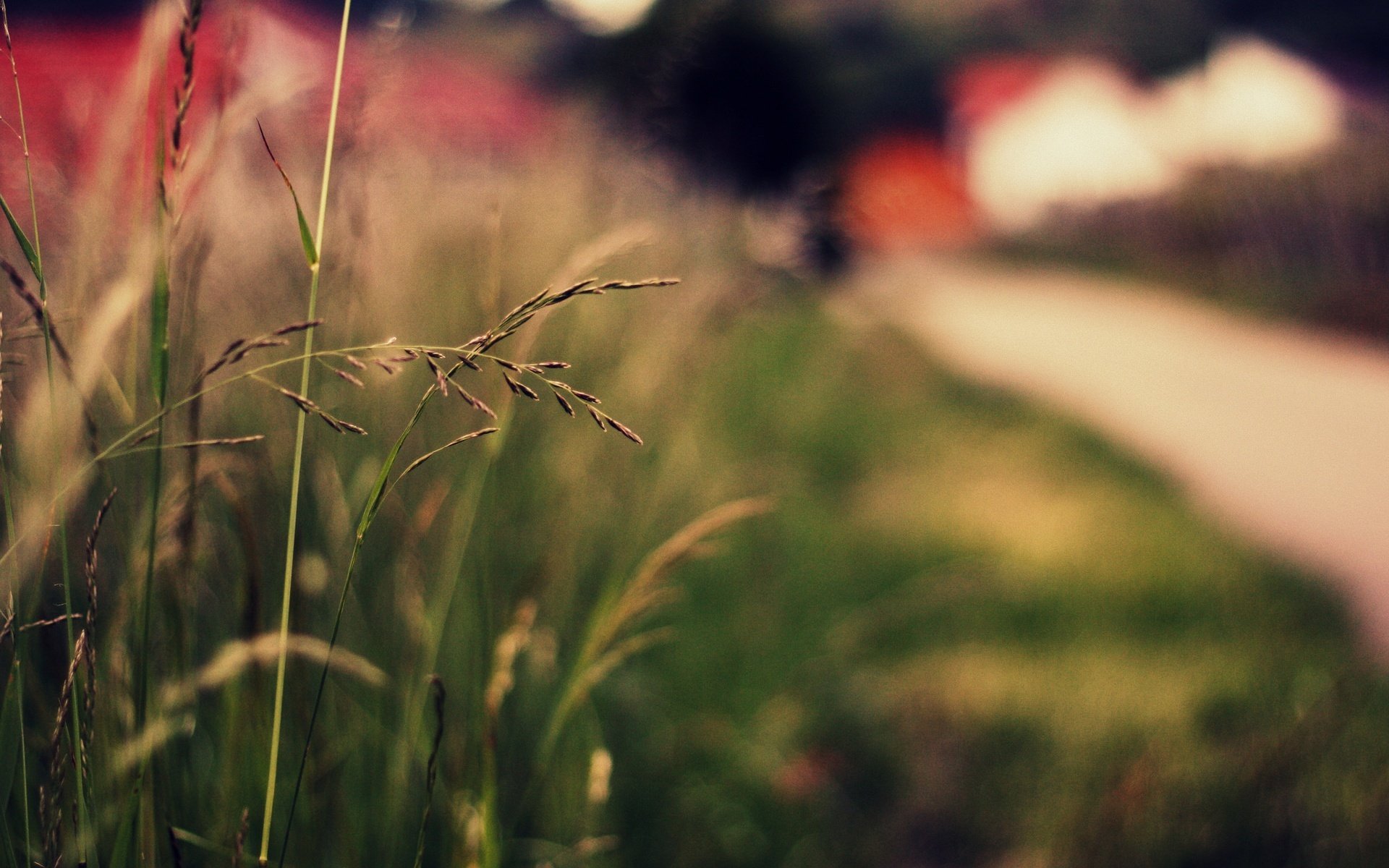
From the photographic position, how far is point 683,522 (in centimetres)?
171

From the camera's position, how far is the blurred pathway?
2.70 metres

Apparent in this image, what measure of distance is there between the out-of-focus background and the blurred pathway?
0.09ft

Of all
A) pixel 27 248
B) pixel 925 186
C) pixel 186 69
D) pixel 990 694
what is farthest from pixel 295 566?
pixel 925 186

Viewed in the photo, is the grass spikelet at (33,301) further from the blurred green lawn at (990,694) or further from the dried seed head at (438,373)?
the blurred green lawn at (990,694)

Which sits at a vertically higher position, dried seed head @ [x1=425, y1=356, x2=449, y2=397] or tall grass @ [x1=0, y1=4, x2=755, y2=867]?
dried seed head @ [x1=425, y1=356, x2=449, y2=397]

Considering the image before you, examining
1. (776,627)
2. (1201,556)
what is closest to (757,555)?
(776,627)

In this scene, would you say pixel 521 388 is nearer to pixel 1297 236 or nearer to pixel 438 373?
pixel 438 373

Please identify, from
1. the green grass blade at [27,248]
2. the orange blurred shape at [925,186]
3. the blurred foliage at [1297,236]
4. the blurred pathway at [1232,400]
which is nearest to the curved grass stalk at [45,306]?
the green grass blade at [27,248]

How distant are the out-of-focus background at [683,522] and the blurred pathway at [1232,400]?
27 mm

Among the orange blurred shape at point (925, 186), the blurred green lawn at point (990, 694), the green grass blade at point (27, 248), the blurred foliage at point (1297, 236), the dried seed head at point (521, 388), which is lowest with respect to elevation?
the orange blurred shape at point (925, 186)

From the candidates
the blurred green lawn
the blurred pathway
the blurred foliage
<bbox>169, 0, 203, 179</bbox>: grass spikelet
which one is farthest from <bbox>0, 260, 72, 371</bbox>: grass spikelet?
the blurred foliage

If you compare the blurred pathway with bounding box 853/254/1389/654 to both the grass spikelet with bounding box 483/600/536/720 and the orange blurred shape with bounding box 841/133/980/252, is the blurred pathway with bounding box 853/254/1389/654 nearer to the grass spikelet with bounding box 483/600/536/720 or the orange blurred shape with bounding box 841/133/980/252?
the grass spikelet with bounding box 483/600/536/720

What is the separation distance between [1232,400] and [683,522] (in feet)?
12.1

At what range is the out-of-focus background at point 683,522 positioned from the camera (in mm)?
929
